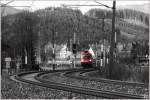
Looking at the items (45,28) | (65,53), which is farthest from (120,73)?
(45,28)

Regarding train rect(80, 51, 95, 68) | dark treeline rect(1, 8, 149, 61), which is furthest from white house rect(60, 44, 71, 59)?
train rect(80, 51, 95, 68)

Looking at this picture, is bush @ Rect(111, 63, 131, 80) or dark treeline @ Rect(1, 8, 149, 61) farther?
dark treeline @ Rect(1, 8, 149, 61)

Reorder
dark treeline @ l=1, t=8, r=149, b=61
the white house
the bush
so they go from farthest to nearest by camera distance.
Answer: the white house
dark treeline @ l=1, t=8, r=149, b=61
the bush

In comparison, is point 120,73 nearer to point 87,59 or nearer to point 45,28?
point 87,59

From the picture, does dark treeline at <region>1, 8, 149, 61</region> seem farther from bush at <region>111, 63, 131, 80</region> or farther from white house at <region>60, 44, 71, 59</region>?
bush at <region>111, 63, 131, 80</region>

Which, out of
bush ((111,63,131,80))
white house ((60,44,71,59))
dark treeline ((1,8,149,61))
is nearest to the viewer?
bush ((111,63,131,80))

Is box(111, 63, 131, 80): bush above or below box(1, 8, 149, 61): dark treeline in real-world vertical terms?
below

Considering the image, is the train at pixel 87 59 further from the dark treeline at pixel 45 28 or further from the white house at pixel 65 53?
the white house at pixel 65 53

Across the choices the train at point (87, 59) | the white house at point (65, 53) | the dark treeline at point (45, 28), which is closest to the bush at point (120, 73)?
the dark treeline at point (45, 28)

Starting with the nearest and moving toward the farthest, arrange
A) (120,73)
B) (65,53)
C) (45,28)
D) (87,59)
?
1. (120,73)
2. (87,59)
3. (65,53)
4. (45,28)

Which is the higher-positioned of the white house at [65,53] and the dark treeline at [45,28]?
the dark treeline at [45,28]

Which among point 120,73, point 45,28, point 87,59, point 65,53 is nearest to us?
point 120,73

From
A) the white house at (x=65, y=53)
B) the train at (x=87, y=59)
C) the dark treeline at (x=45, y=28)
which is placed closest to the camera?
the dark treeline at (x=45, y=28)

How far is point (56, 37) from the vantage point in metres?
144
